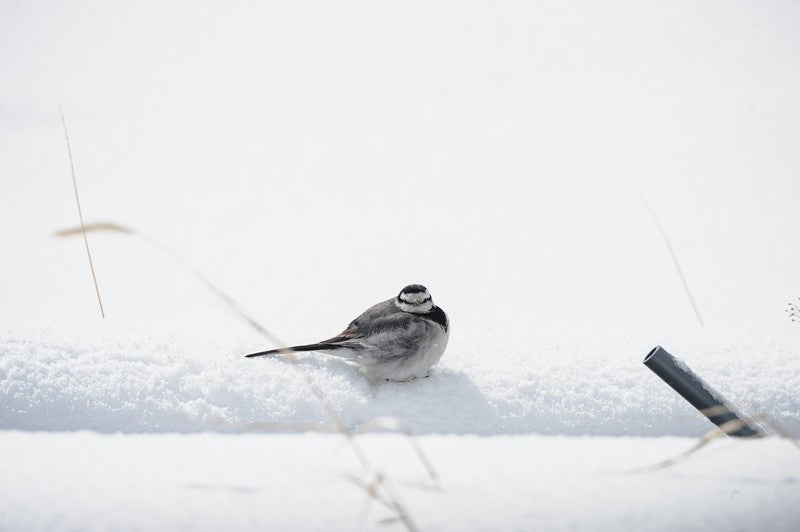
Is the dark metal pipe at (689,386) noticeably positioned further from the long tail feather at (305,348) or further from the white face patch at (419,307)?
the long tail feather at (305,348)

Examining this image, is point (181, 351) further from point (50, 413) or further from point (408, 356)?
point (408, 356)

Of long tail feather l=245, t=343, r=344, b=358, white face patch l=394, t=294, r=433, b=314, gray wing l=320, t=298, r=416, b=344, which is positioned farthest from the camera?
white face patch l=394, t=294, r=433, b=314

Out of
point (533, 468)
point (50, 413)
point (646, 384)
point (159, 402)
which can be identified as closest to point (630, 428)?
point (646, 384)

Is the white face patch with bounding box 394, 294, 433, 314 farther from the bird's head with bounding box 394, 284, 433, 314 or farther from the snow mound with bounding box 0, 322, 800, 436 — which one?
the snow mound with bounding box 0, 322, 800, 436

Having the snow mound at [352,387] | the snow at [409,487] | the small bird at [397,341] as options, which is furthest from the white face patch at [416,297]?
the snow at [409,487]

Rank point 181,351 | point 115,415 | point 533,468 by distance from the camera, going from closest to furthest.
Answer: point 533,468, point 115,415, point 181,351

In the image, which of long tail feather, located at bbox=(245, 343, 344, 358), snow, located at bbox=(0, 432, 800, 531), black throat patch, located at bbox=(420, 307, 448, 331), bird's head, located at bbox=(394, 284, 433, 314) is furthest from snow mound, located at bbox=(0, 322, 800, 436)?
snow, located at bbox=(0, 432, 800, 531)
